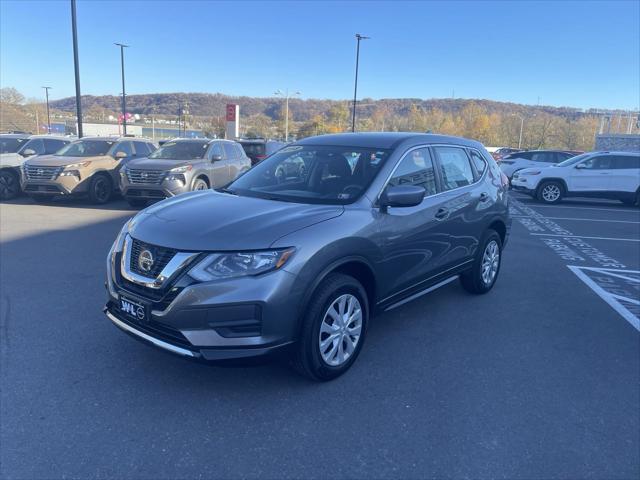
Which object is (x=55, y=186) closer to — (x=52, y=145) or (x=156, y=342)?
(x=52, y=145)

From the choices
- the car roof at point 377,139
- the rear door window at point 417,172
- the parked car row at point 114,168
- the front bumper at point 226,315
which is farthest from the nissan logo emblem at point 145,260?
the parked car row at point 114,168

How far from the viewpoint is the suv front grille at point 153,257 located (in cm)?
318

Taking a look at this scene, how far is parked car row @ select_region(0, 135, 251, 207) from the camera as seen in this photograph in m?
11.0

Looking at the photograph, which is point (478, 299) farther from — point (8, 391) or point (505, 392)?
point (8, 391)

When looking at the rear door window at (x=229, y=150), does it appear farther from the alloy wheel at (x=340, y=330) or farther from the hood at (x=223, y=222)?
the alloy wheel at (x=340, y=330)

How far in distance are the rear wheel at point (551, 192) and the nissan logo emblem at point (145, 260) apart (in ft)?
51.6

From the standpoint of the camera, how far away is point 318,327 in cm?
336

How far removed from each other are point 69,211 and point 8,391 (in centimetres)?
863

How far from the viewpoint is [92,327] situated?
14.6 ft

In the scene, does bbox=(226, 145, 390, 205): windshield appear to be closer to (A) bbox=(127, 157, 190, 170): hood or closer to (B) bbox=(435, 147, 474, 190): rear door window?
(B) bbox=(435, 147, 474, 190): rear door window

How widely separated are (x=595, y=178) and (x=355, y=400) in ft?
51.1

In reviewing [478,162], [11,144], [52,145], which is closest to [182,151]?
Result: [52,145]

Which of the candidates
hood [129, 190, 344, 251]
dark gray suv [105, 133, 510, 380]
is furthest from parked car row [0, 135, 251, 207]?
hood [129, 190, 344, 251]

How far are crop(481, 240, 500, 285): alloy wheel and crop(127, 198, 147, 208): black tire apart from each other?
8405 mm
